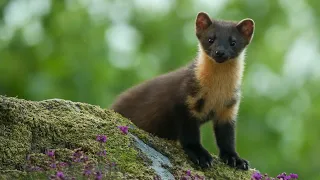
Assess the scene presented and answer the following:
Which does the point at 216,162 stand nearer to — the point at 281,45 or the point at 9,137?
the point at 9,137

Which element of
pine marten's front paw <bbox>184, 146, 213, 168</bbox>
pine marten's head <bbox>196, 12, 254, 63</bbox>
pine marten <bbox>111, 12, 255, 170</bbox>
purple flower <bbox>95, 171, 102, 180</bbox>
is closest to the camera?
purple flower <bbox>95, 171, 102, 180</bbox>

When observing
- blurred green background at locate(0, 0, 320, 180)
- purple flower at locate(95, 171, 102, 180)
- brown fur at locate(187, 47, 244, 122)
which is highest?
blurred green background at locate(0, 0, 320, 180)

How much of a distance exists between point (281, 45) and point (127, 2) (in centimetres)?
698

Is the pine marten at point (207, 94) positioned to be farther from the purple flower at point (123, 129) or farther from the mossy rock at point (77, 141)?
the purple flower at point (123, 129)

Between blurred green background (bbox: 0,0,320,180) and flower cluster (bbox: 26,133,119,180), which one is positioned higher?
blurred green background (bbox: 0,0,320,180)

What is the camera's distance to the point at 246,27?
11.2 meters

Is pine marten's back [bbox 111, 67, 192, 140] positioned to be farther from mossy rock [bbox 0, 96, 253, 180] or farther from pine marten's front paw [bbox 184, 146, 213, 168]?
mossy rock [bbox 0, 96, 253, 180]

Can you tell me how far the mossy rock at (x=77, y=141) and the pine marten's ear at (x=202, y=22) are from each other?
2335 mm

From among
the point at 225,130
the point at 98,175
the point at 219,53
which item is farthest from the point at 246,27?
the point at 98,175

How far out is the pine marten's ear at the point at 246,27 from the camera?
11.1 metres

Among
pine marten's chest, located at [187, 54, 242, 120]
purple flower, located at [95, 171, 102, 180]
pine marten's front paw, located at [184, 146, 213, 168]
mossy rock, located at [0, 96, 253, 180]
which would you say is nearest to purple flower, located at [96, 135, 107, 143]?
mossy rock, located at [0, 96, 253, 180]

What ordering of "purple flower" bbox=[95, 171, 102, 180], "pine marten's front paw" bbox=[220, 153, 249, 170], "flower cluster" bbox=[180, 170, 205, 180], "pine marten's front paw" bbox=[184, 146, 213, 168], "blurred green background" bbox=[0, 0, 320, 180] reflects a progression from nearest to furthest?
"purple flower" bbox=[95, 171, 102, 180] < "flower cluster" bbox=[180, 170, 205, 180] < "pine marten's front paw" bbox=[184, 146, 213, 168] < "pine marten's front paw" bbox=[220, 153, 249, 170] < "blurred green background" bbox=[0, 0, 320, 180]

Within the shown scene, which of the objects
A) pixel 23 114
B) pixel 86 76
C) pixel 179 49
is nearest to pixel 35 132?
pixel 23 114

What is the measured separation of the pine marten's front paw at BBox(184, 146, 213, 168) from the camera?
30.8 feet
